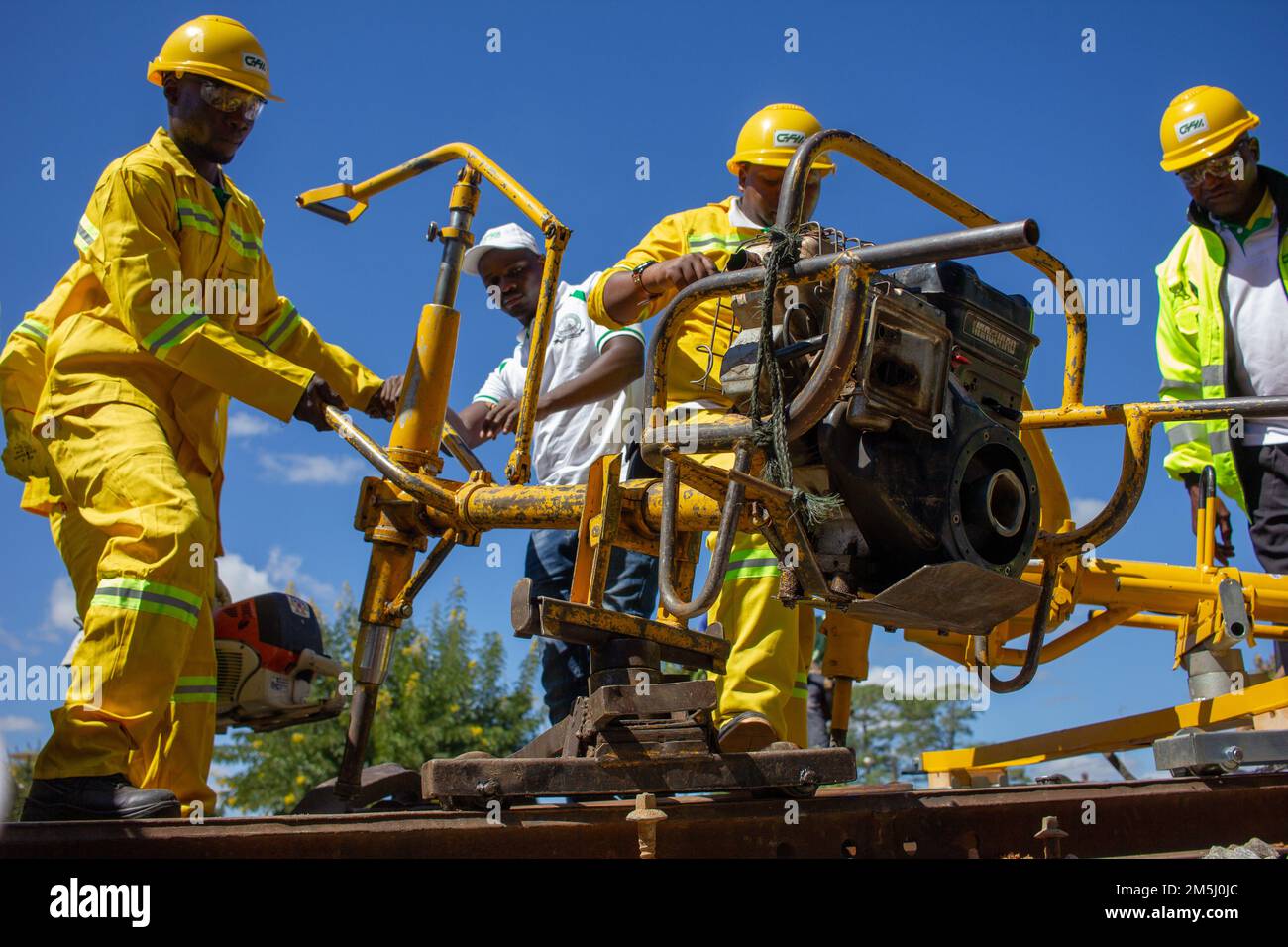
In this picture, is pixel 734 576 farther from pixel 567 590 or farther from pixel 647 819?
pixel 647 819

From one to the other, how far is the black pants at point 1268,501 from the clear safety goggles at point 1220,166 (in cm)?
116

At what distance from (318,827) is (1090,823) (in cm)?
220

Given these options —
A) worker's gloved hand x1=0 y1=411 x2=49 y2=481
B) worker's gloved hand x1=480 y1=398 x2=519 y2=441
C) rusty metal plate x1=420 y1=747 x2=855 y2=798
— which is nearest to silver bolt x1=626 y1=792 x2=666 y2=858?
rusty metal plate x1=420 y1=747 x2=855 y2=798

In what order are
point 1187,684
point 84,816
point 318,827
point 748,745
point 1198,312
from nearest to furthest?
point 318,827
point 84,816
point 748,745
point 1187,684
point 1198,312

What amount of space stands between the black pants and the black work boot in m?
4.47

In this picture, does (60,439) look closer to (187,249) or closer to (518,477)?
(187,249)

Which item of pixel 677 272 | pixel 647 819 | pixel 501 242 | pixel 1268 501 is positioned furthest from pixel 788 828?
pixel 1268 501

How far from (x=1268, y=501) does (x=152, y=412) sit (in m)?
4.44

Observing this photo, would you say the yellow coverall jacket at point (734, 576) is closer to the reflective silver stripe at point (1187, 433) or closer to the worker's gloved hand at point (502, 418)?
the worker's gloved hand at point (502, 418)

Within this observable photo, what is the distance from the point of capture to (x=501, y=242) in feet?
18.9

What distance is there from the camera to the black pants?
5590 mm

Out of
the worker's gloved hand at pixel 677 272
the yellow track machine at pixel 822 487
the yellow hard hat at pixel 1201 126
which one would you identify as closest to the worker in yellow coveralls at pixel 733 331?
the worker's gloved hand at pixel 677 272
